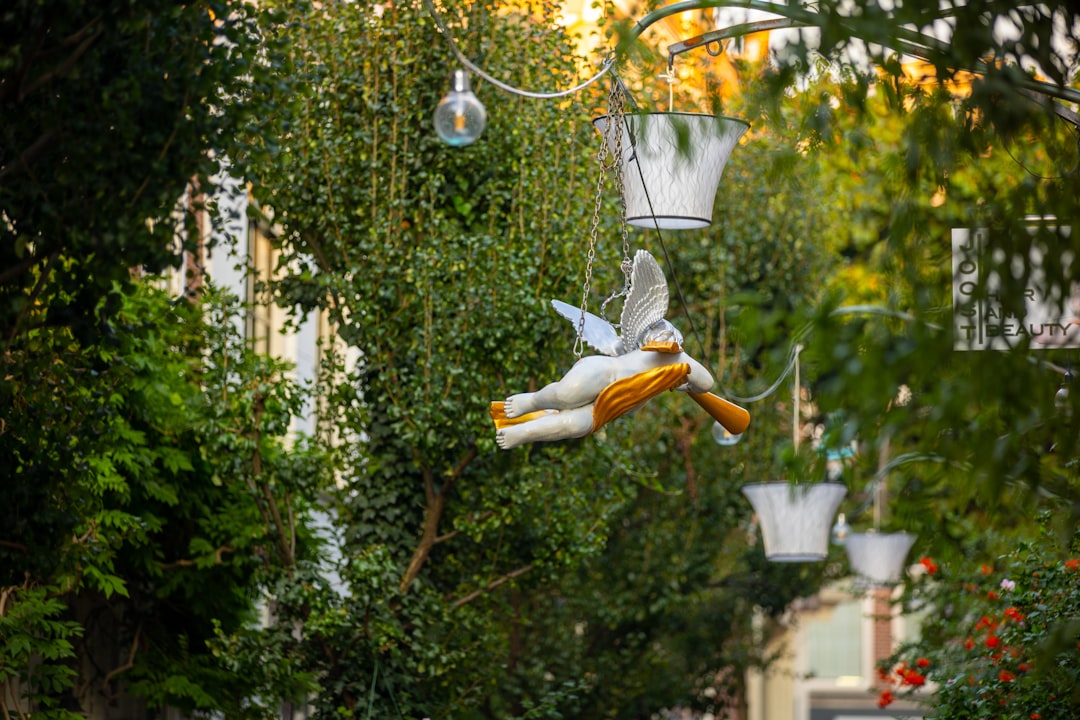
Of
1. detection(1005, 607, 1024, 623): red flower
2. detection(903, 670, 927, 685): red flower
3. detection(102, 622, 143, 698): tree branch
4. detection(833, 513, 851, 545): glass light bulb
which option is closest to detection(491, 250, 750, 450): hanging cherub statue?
detection(1005, 607, 1024, 623): red flower

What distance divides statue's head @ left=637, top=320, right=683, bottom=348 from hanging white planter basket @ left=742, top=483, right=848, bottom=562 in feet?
21.1

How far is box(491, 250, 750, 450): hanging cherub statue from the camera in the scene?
6016mm

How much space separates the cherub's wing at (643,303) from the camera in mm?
6223

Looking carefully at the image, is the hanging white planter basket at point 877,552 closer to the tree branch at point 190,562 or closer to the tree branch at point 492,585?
the tree branch at point 492,585

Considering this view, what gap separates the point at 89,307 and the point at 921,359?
3.70 metres

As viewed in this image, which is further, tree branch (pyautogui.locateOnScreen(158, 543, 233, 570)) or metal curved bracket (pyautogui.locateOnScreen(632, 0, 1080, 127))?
tree branch (pyautogui.locateOnScreen(158, 543, 233, 570))

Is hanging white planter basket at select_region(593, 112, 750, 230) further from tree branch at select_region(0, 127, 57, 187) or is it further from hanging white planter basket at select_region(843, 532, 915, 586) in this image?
hanging white planter basket at select_region(843, 532, 915, 586)

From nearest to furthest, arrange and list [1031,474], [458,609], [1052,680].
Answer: [1031,474] → [1052,680] → [458,609]

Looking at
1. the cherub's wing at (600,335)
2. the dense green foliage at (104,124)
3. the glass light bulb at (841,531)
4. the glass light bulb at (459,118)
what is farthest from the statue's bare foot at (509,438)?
the glass light bulb at (841,531)

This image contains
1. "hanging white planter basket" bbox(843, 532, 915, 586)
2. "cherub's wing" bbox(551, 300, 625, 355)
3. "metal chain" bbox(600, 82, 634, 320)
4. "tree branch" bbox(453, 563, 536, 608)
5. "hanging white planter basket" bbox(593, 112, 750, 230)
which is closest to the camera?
"cherub's wing" bbox(551, 300, 625, 355)

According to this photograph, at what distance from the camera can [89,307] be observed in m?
6.46

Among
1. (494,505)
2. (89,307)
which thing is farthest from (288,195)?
(89,307)

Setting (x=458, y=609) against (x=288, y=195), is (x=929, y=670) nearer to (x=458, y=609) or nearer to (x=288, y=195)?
(x=458, y=609)

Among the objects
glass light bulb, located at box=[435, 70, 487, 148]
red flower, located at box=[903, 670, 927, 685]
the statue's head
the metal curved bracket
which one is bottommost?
red flower, located at box=[903, 670, 927, 685]
